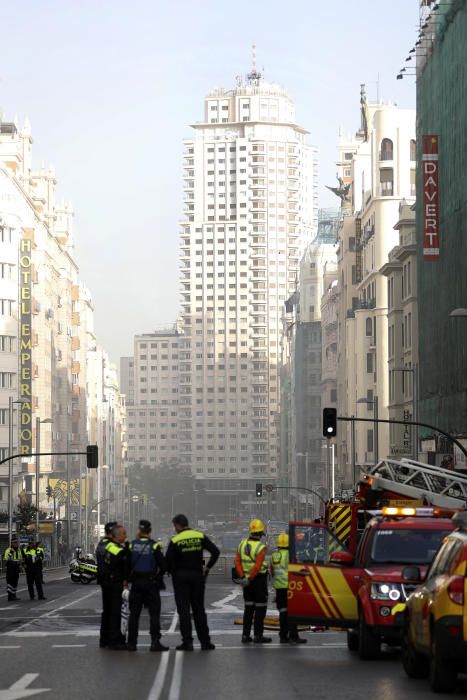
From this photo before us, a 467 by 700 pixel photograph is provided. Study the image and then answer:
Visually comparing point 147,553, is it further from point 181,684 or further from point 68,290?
point 68,290

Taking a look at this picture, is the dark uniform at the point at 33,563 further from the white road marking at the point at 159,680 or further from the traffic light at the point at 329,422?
the white road marking at the point at 159,680

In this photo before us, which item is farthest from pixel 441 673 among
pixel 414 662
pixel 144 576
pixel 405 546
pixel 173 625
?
pixel 173 625

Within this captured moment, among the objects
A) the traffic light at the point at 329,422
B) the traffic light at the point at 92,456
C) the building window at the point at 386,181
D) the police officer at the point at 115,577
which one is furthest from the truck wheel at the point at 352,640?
the building window at the point at 386,181

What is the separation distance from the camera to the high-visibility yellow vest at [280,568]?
957 inches

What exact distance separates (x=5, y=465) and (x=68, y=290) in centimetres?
5195

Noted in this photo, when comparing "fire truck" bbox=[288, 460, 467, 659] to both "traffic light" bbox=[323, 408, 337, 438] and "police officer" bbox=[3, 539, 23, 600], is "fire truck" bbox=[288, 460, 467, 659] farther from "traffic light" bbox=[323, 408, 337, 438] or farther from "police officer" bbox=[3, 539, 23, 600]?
"traffic light" bbox=[323, 408, 337, 438]

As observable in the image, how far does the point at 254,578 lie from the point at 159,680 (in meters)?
5.67

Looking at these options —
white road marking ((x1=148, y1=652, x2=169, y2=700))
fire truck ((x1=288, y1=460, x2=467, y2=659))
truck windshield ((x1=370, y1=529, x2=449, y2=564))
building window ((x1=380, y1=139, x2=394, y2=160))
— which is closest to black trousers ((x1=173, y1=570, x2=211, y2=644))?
white road marking ((x1=148, y1=652, x2=169, y2=700))

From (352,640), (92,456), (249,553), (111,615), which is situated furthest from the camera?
(92,456)

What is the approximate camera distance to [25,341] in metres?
114

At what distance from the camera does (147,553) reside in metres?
21.1

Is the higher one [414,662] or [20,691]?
[414,662]

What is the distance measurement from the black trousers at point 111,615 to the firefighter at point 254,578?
71.3 inches

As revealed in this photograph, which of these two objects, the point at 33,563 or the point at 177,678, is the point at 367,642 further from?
the point at 33,563
